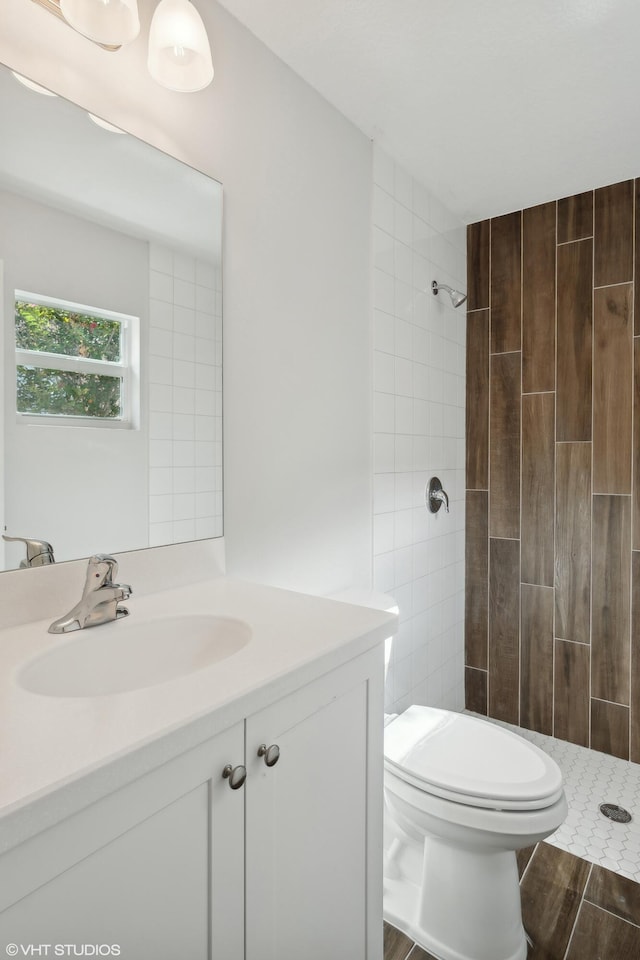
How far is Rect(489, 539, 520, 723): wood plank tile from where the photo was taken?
7.99 ft

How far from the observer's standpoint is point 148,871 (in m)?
0.60

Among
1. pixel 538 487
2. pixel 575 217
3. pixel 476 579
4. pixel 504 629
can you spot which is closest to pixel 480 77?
pixel 575 217

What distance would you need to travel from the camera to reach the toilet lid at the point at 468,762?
1.24 meters

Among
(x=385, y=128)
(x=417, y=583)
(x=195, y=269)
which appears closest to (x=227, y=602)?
(x=195, y=269)

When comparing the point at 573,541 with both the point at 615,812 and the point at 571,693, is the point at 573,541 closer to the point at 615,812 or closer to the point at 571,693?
the point at 571,693

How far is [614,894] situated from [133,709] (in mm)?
1653

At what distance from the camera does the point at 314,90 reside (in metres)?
1.61

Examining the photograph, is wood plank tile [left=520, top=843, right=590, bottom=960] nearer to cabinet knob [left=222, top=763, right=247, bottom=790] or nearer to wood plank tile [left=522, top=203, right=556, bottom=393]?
cabinet knob [left=222, top=763, right=247, bottom=790]

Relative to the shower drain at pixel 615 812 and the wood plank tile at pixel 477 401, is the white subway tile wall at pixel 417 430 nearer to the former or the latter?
the wood plank tile at pixel 477 401

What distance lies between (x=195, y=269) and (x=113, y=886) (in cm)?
116

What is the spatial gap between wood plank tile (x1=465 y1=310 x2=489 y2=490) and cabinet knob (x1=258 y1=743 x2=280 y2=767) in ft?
6.60

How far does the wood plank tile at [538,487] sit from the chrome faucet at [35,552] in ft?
6.62

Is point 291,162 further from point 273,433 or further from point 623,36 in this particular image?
point 623,36

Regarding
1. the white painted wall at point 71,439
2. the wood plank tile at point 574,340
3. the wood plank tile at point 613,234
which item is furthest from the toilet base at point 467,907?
the wood plank tile at point 613,234
